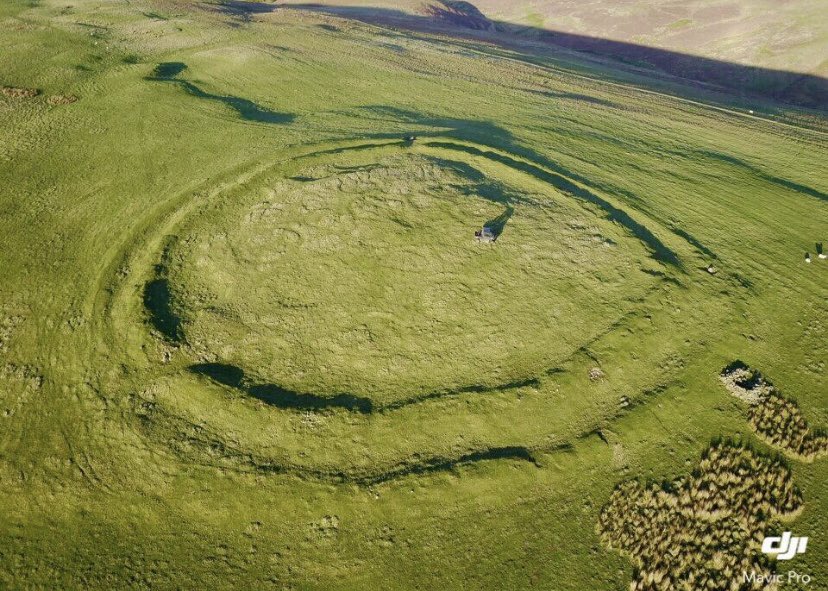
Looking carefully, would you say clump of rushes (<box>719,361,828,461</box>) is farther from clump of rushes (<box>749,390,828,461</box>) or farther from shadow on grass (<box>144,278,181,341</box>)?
shadow on grass (<box>144,278,181,341</box>)

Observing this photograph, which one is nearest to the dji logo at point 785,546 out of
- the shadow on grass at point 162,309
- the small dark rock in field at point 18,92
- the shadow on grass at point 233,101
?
the shadow on grass at point 162,309

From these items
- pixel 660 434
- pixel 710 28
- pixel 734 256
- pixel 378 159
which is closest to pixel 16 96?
pixel 378 159

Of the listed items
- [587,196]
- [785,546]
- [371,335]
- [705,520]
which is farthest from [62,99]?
[785,546]

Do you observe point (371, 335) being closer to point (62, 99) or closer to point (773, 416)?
point (773, 416)

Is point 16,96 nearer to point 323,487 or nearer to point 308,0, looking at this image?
point 323,487

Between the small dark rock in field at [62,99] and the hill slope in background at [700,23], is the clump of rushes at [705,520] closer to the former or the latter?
the small dark rock in field at [62,99]
